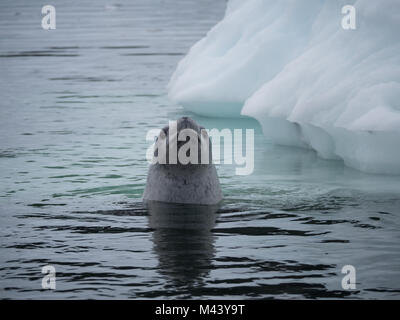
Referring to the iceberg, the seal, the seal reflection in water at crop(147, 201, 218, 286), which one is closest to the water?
the seal reflection in water at crop(147, 201, 218, 286)

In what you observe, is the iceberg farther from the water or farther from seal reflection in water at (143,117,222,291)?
seal reflection in water at (143,117,222,291)

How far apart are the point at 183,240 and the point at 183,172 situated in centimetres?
133

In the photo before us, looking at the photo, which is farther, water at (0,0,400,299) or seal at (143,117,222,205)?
seal at (143,117,222,205)

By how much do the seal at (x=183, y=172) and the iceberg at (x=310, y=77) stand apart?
1.94 metres

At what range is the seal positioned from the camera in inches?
342

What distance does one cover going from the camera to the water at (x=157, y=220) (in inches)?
258

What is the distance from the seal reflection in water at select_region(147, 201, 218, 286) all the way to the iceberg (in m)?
2.35

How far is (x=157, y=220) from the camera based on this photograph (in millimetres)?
8477

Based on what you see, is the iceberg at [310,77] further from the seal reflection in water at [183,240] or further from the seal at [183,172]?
the seal reflection in water at [183,240]

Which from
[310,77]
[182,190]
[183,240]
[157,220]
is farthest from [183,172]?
[310,77]
